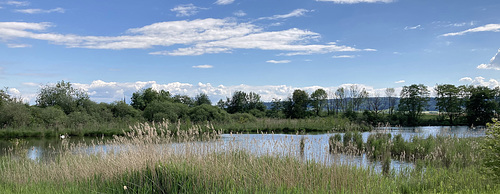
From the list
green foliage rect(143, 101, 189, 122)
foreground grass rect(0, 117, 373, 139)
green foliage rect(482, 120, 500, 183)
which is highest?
green foliage rect(143, 101, 189, 122)

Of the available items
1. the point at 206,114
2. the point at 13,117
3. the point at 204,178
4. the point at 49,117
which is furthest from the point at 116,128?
the point at 204,178

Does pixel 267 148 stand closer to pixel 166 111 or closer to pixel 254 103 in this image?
pixel 166 111

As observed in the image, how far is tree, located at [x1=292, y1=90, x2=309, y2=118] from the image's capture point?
193ft

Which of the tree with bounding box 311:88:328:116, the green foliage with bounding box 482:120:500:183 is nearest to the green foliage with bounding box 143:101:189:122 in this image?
the tree with bounding box 311:88:328:116

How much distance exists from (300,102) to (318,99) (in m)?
4.15

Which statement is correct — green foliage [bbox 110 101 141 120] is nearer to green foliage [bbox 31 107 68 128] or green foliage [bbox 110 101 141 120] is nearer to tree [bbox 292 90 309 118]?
green foliage [bbox 31 107 68 128]

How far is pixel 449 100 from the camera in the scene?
6259cm

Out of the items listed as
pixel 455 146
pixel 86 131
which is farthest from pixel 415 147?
pixel 86 131

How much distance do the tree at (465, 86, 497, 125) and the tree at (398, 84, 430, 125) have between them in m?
6.64

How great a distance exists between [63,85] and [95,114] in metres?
15.4

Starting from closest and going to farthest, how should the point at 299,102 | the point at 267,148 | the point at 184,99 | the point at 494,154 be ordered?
the point at 494,154
the point at 267,148
the point at 299,102
the point at 184,99

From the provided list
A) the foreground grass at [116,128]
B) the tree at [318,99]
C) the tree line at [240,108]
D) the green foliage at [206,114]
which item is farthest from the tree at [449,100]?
the green foliage at [206,114]

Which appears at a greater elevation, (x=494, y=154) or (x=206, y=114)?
(x=206, y=114)

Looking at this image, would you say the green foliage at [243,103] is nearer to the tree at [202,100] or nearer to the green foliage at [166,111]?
the tree at [202,100]
